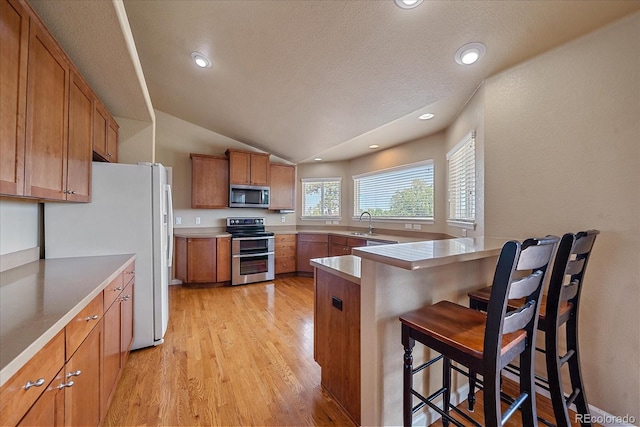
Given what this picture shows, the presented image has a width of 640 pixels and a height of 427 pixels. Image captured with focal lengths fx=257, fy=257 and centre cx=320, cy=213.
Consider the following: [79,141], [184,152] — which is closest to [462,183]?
[79,141]

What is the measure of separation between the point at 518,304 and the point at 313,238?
3.59 meters

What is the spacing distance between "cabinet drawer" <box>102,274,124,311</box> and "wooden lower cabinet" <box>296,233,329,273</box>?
329cm

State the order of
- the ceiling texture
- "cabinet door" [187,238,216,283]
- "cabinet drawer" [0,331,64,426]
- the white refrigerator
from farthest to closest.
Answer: "cabinet door" [187,238,216,283] → the white refrigerator → the ceiling texture → "cabinet drawer" [0,331,64,426]

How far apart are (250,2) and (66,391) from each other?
2.25 m

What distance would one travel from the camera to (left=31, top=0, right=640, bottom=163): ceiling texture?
57.8 inches

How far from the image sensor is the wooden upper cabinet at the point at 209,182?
4230mm

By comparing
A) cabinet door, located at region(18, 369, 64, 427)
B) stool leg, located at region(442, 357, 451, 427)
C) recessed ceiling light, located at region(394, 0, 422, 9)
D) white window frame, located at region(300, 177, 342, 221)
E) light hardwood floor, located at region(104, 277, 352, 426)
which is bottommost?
light hardwood floor, located at region(104, 277, 352, 426)

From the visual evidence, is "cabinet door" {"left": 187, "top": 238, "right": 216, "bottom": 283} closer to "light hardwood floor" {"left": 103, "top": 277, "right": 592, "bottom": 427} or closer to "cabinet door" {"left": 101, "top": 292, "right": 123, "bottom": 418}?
"light hardwood floor" {"left": 103, "top": 277, "right": 592, "bottom": 427}

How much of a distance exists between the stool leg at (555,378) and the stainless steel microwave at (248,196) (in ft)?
13.5

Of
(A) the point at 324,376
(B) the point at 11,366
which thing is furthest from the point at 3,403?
(A) the point at 324,376

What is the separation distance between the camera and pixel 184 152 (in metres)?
4.43

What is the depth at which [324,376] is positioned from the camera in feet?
5.77

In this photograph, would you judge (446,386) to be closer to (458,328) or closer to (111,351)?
(458,328)

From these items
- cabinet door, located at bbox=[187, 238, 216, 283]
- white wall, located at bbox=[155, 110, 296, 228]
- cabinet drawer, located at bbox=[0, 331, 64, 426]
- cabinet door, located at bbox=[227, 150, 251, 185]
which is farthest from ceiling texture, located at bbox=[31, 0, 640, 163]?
cabinet door, located at bbox=[187, 238, 216, 283]
